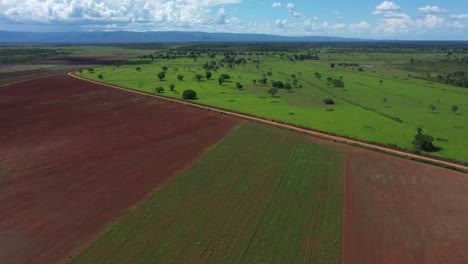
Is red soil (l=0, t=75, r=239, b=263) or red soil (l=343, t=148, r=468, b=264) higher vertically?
red soil (l=0, t=75, r=239, b=263)

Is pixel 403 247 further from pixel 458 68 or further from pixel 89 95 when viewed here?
pixel 458 68

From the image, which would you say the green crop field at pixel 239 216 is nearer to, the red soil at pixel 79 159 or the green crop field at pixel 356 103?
the red soil at pixel 79 159

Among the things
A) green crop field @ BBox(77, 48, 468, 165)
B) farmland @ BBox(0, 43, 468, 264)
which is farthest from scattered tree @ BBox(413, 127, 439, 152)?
farmland @ BBox(0, 43, 468, 264)

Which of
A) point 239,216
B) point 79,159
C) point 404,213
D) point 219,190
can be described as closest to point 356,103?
point 404,213

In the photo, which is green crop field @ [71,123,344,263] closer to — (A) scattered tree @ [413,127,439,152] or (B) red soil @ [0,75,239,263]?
(B) red soil @ [0,75,239,263]

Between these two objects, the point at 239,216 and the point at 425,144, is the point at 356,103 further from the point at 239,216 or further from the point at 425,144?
the point at 239,216

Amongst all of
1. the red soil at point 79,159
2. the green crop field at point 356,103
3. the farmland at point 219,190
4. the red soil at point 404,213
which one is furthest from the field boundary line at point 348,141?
the red soil at point 79,159

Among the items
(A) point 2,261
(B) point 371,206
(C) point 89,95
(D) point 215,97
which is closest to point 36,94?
(C) point 89,95
